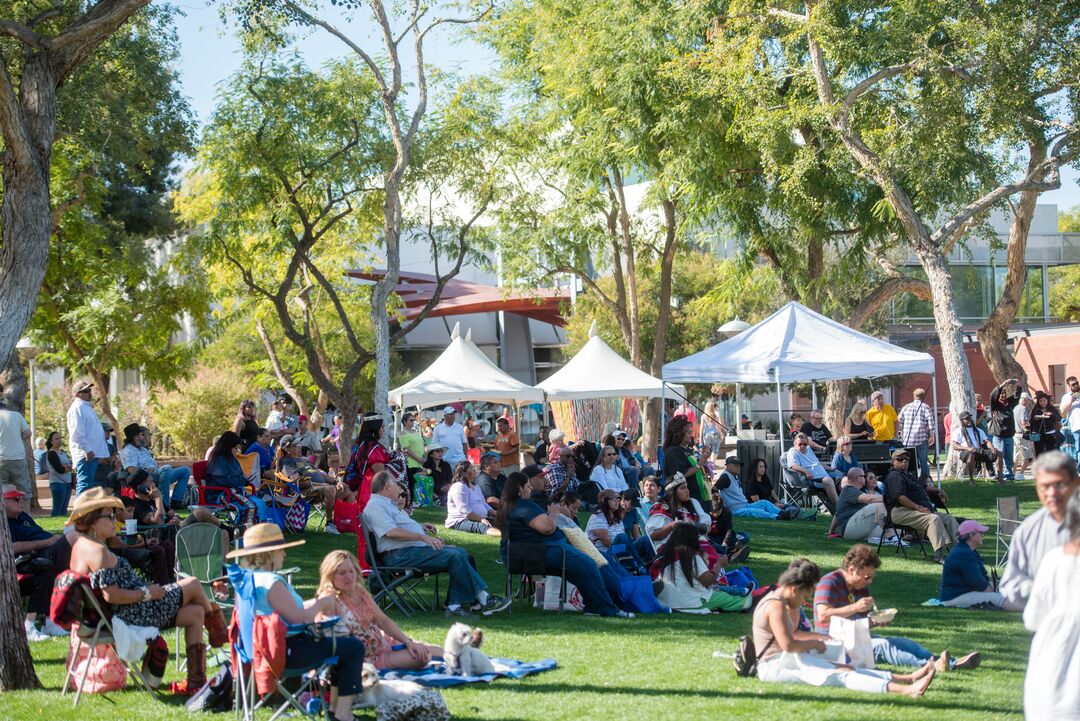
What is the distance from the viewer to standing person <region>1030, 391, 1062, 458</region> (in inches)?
832

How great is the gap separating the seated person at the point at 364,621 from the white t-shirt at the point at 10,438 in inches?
316

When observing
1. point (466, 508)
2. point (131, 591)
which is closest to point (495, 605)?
point (131, 591)

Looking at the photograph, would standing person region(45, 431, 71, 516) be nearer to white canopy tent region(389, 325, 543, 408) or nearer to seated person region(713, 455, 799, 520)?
white canopy tent region(389, 325, 543, 408)

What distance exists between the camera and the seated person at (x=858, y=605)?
775 centimetres

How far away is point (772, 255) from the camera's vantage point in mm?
25000

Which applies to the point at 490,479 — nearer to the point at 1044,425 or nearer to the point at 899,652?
the point at 899,652

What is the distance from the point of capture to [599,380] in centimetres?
2211

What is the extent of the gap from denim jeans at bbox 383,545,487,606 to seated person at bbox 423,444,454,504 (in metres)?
9.27

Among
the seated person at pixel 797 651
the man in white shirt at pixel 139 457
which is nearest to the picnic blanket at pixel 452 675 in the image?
the seated person at pixel 797 651

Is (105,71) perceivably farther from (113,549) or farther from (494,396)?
(113,549)

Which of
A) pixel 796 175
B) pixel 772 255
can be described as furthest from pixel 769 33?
pixel 772 255

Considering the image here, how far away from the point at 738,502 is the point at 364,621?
924 centimetres

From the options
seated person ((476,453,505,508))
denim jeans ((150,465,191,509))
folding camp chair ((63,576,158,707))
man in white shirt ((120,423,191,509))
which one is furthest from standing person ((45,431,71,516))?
folding camp chair ((63,576,158,707))

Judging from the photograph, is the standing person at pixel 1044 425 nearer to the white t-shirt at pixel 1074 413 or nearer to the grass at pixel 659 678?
the white t-shirt at pixel 1074 413
